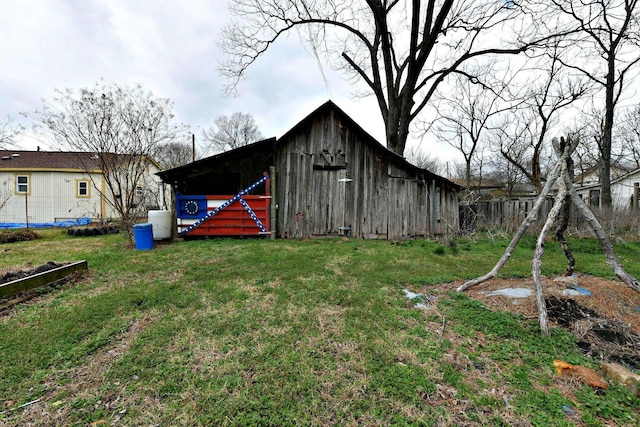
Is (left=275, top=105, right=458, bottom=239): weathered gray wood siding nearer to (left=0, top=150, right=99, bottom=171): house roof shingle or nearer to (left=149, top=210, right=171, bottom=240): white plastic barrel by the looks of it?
(left=149, top=210, right=171, bottom=240): white plastic barrel

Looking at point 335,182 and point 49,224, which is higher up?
point 335,182

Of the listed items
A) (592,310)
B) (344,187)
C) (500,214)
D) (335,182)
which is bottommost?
(592,310)

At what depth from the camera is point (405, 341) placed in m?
2.61

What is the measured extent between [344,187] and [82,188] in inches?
683

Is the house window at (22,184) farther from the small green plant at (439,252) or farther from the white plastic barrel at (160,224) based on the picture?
the small green plant at (439,252)

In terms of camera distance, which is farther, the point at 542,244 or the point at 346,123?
the point at 346,123

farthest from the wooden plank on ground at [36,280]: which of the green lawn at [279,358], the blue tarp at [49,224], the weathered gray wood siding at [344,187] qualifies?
the blue tarp at [49,224]

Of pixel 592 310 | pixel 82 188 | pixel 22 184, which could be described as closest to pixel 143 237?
pixel 592 310

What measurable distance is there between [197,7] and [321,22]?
636 centimetres

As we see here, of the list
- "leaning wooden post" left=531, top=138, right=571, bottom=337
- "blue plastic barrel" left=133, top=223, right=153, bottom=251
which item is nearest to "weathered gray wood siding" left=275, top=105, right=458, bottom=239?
"blue plastic barrel" left=133, top=223, right=153, bottom=251

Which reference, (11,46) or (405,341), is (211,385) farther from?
(11,46)

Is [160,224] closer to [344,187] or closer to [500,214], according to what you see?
[344,187]

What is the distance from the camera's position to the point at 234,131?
3114cm

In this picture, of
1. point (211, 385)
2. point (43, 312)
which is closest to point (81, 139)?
point (43, 312)
